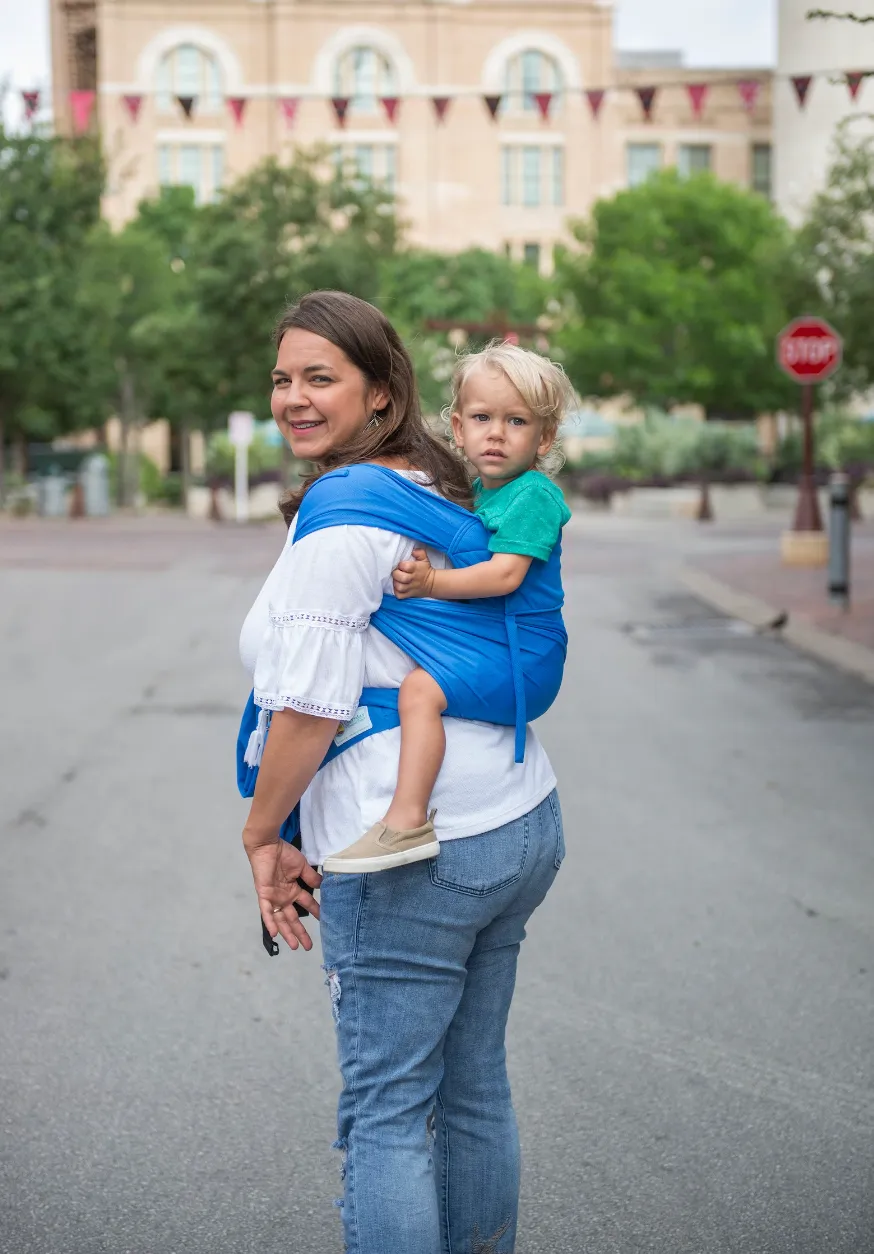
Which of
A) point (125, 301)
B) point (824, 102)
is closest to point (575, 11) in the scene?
point (824, 102)

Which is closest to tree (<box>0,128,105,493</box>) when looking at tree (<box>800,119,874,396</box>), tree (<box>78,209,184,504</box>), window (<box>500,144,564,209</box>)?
tree (<box>78,209,184,504</box>)

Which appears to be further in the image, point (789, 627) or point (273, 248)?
point (273, 248)

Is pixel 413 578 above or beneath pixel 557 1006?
above

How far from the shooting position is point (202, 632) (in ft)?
52.6

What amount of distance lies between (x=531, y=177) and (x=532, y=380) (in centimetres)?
8110

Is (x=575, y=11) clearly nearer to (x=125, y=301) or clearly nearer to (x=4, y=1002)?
(x=125, y=301)

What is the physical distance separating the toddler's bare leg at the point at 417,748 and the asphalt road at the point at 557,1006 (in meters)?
1.27

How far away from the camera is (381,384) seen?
2695 millimetres

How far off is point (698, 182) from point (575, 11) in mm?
29389

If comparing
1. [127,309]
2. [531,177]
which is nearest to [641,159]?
[531,177]

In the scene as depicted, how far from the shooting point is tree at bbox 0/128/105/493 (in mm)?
44969

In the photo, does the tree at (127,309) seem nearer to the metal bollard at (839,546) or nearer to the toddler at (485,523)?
the metal bollard at (839,546)

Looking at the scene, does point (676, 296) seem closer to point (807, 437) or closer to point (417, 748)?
point (807, 437)

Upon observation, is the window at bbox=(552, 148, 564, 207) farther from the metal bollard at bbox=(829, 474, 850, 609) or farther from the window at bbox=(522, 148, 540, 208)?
the metal bollard at bbox=(829, 474, 850, 609)
